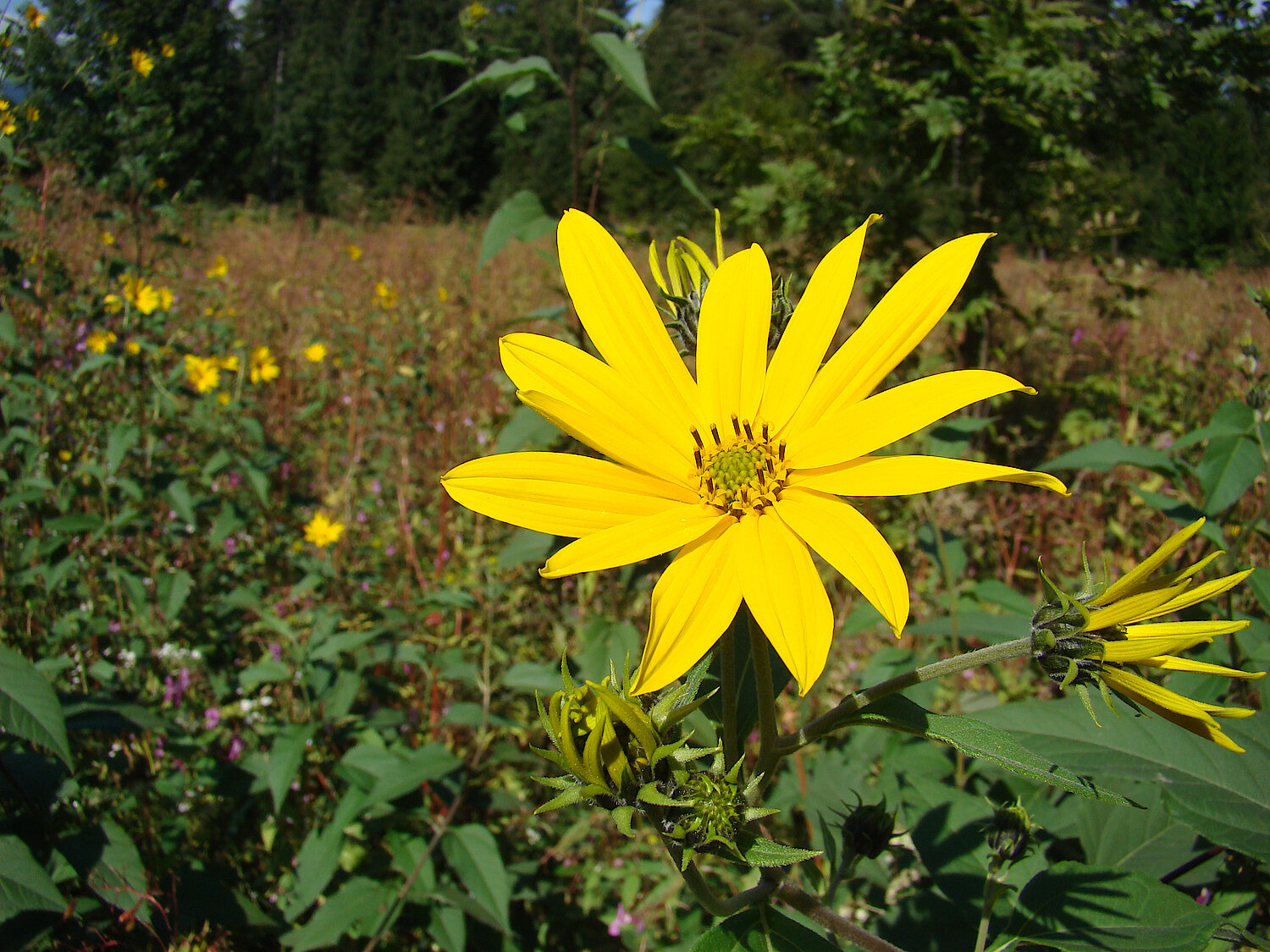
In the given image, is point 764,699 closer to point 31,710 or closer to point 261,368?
point 31,710

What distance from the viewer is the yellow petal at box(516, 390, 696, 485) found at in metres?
0.75

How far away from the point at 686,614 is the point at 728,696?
0.62 feet

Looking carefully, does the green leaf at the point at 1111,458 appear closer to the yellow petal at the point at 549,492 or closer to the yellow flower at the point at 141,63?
the yellow petal at the point at 549,492

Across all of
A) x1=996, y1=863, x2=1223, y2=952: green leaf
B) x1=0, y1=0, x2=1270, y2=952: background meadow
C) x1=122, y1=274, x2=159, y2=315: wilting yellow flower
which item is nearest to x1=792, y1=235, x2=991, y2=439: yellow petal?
x1=0, y1=0, x2=1270, y2=952: background meadow

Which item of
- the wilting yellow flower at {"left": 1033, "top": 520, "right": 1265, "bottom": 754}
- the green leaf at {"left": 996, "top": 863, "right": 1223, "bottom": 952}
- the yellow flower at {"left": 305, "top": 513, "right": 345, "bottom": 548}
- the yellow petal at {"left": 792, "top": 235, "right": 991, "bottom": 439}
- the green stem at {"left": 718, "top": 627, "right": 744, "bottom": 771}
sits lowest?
the yellow flower at {"left": 305, "top": 513, "right": 345, "bottom": 548}

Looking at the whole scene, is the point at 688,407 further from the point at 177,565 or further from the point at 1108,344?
the point at 1108,344

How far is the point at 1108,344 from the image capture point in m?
5.17

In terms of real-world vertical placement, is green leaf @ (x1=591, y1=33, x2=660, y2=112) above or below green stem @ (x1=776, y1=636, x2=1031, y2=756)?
above

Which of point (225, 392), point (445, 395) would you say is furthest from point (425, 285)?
point (225, 392)

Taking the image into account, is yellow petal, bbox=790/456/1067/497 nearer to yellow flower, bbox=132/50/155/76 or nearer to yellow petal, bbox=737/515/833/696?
yellow petal, bbox=737/515/833/696

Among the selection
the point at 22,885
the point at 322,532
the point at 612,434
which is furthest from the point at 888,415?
the point at 322,532

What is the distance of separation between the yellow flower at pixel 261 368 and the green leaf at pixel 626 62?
2561 mm

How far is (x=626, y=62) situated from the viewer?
2109 mm

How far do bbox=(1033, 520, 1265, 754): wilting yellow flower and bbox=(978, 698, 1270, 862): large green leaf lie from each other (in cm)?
33
